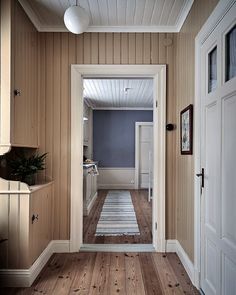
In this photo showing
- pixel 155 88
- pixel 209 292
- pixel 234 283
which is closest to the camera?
pixel 234 283

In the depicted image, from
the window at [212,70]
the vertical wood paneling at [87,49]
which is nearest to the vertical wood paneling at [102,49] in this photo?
the vertical wood paneling at [87,49]

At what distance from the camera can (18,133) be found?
2434 millimetres

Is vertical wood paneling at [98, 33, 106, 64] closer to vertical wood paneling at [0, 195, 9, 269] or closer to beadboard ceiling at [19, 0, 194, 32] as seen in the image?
beadboard ceiling at [19, 0, 194, 32]

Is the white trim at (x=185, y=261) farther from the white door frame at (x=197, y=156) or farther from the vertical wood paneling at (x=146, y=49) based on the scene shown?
the vertical wood paneling at (x=146, y=49)

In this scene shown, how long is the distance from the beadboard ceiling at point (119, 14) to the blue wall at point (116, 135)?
5066mm

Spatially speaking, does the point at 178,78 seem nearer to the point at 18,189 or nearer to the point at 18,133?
the point at 18,133

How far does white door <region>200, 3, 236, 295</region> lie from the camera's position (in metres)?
1.59

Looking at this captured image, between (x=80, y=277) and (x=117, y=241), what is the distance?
3.29 ft

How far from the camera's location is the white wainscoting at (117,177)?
8000 millimetres

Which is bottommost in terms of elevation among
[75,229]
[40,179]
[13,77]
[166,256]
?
[166,256]

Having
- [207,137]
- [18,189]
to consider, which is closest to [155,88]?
[207,137]

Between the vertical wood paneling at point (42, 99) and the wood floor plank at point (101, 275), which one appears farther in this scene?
the vertical wood paneling at point (42, 99)

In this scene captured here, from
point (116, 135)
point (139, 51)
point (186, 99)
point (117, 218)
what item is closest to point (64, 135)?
point (139, 51)

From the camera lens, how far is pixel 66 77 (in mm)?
3057
